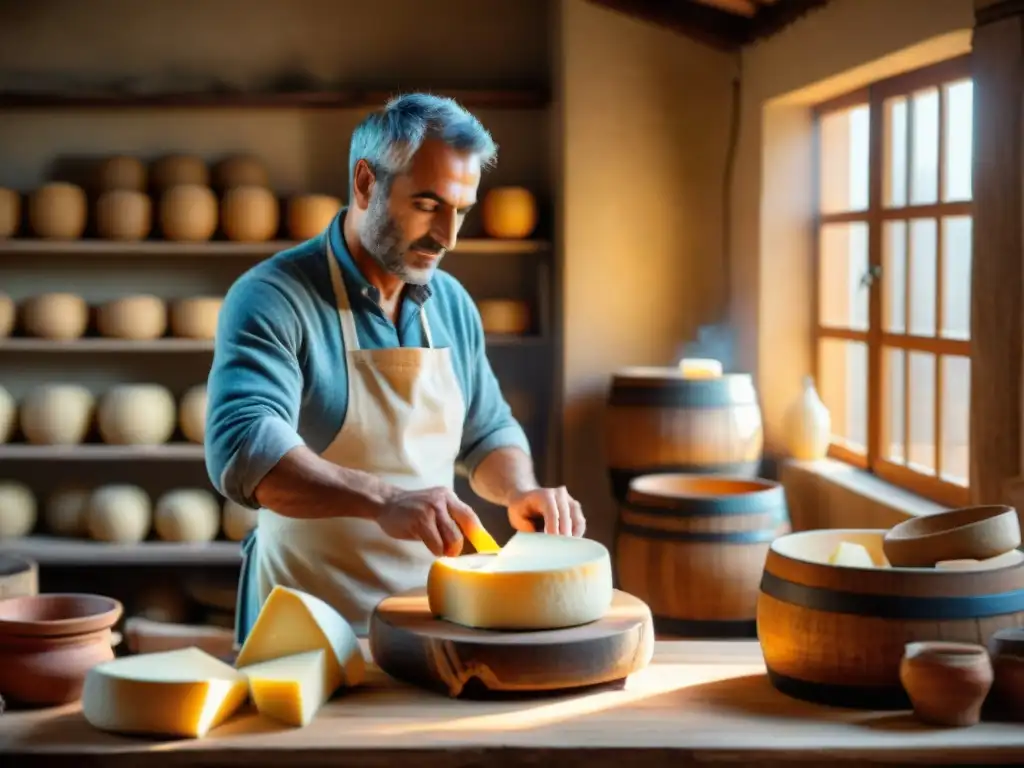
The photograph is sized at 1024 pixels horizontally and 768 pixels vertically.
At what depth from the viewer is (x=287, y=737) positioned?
61.3 inches

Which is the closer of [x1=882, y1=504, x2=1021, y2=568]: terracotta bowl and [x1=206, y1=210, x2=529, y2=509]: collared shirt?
[x1=882, y1=504, x2=1021, y2=568]: terracotta bowl

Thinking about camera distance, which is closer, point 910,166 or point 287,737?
point 287,737

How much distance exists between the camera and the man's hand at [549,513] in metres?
2.12

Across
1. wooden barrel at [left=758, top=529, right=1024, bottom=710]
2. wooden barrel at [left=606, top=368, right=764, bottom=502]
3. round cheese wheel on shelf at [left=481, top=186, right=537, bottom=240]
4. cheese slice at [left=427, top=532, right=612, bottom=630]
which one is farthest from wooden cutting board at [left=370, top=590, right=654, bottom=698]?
round cheese wheel on shelf at [left=481, top=186, right=537, bottom=240]

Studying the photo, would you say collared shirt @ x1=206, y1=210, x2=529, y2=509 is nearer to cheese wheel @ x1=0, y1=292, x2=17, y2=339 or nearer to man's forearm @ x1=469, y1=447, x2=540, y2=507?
man's forearm @ x1=469, y1=447, x2=540, y2=507

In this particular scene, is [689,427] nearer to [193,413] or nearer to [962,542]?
[193,413]

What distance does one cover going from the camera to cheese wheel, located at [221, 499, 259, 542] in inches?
187

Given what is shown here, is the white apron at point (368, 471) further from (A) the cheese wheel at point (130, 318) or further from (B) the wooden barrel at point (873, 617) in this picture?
(A) the cheese wheel at point (130, 318)

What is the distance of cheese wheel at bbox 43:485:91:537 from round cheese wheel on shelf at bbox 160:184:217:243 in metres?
1.02

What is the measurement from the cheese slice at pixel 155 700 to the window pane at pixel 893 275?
2.73m

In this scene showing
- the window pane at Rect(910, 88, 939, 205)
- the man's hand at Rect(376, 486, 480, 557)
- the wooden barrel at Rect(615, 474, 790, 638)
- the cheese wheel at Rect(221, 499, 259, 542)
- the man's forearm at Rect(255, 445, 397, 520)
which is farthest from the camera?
the cheese wheel at Rect(221, 499, 259, 542)

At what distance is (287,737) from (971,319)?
6.34ft

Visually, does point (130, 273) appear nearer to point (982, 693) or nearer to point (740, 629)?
point (740, 629)

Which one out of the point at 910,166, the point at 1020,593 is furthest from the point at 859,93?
the point at 1020,593
